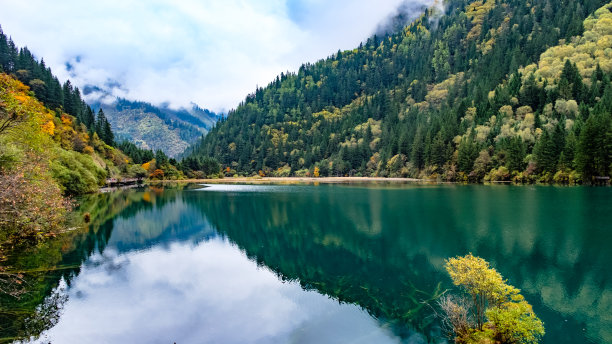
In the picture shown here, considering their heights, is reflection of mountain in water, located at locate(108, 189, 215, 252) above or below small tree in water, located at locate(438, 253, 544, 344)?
below

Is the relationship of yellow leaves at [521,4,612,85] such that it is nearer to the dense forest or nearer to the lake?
the dense forest

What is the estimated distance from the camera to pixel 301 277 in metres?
22.1

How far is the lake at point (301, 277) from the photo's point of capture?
14.9 meters

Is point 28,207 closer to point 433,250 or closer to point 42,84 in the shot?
point 433,250

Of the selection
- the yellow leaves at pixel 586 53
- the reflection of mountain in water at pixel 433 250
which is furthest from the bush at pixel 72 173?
the yellow leaves at pixel 586 53

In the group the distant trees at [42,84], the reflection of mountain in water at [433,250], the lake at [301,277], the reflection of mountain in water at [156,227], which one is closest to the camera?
the lake at [301,277]

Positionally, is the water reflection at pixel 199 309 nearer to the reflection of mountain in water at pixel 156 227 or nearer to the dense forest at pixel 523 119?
the reflection of mountain in water at pixel 156 227

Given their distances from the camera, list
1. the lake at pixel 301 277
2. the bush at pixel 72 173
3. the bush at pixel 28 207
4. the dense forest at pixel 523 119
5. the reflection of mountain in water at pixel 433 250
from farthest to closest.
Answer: the dense forest at pixel 523 119 → the bush at pixel 72 173 → the bush at pixel 28 207 → the reflection of mountain in water at pixel 433 250 → the lake at pixel 301 277

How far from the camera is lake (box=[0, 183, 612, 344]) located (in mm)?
14883

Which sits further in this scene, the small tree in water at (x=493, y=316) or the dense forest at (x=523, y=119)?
the dense forest at (x=523, y=119)

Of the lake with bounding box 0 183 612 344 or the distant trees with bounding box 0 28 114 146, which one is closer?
the lake with bounding box 0 183 612 344

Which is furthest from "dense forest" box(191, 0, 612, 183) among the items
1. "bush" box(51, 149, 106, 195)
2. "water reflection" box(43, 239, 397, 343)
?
"bush" box(51, 149, 106, 195)

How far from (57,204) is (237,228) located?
1918 cm

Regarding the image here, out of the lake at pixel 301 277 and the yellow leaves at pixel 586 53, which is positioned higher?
the yellow leaves at pixel 586 53
